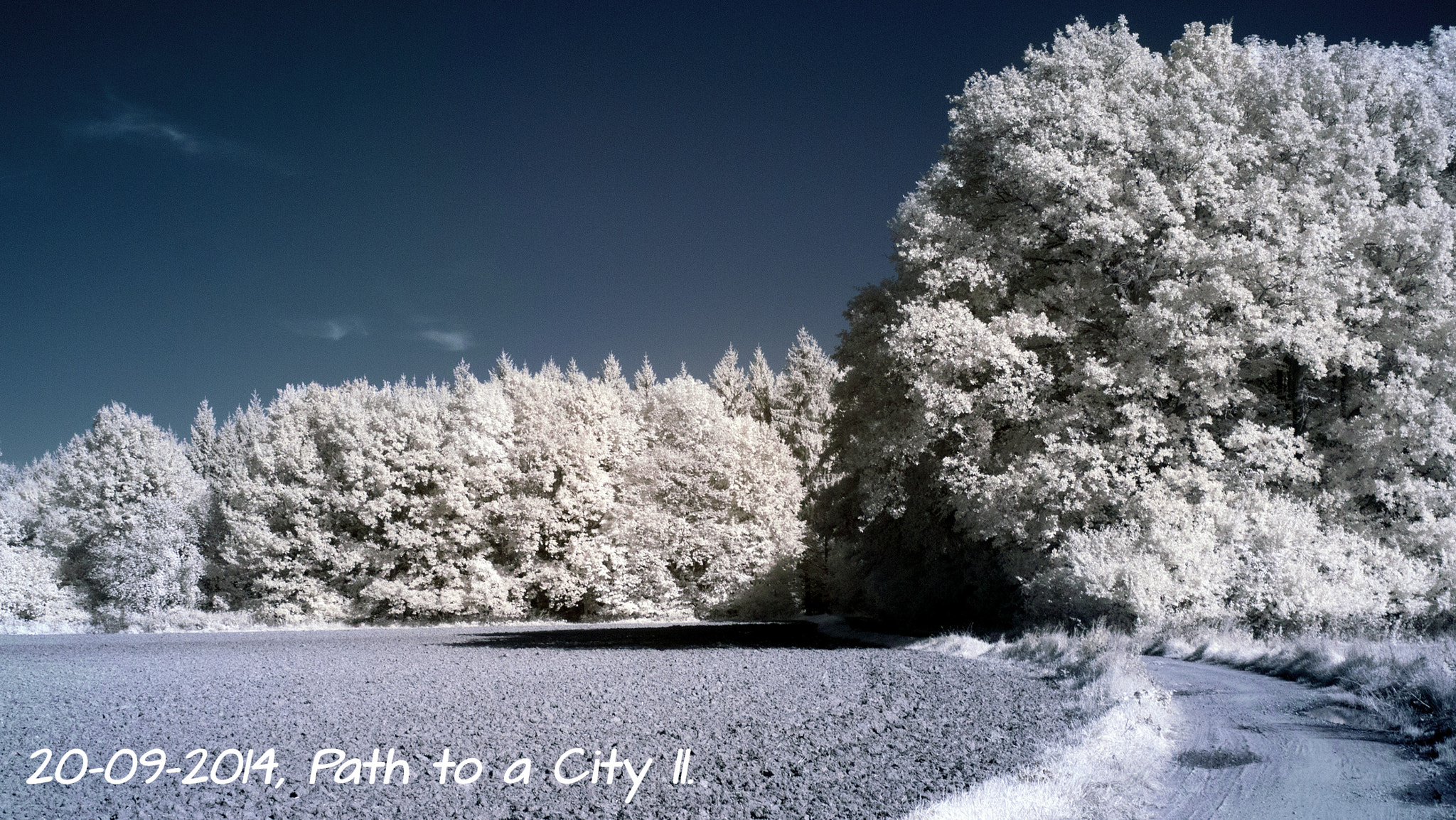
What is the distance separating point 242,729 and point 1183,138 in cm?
2151

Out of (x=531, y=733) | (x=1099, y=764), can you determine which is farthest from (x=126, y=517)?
(x=1099, y=764)

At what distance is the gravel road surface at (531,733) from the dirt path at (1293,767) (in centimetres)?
166

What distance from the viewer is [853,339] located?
944 inches

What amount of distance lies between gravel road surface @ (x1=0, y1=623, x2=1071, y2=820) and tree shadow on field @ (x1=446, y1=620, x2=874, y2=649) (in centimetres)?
374

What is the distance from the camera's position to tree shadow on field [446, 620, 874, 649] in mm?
25014

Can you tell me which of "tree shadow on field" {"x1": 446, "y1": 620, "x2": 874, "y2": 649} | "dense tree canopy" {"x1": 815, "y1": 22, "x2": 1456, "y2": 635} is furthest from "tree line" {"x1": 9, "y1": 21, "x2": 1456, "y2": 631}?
"tree shadow on field" {"x1": 446, "y1": 620, "x2": 874, "y2": 649}

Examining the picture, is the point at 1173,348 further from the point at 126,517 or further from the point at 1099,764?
the point at 126,517

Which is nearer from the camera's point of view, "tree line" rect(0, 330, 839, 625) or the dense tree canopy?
the dense tree canopy

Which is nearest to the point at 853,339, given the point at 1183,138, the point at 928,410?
the point at 928,410

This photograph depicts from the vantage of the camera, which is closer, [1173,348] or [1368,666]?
[1368,666]

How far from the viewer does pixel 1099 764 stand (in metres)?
7.70

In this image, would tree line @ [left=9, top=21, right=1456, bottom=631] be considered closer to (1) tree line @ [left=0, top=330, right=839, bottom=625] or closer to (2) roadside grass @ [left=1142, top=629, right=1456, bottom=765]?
(2) roadside grass @ [left=1142, top=629, right=1456, bottom=765]

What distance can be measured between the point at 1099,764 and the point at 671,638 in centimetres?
2255

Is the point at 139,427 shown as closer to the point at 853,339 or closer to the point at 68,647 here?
the point at 68,647
